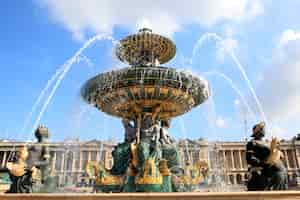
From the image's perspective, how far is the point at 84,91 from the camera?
36.7 feet

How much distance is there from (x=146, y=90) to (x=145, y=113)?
3.96 ft

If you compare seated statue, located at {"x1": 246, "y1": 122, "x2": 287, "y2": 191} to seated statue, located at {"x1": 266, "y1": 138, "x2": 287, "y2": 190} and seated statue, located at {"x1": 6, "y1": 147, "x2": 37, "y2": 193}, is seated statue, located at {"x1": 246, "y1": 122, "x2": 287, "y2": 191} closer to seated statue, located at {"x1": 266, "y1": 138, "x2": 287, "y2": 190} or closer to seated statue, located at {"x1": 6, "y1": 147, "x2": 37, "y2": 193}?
seated statue, located at {"x1": 266, "y1": 138, "x2": 287, "y2": 190}

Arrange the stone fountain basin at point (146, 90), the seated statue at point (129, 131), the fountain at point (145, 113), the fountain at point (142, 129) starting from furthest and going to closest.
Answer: the seated statue at point (129, 131), the stone fountain basin at point (146, 90), the fountain at point (145, 113), the fountain at point (142, 129)

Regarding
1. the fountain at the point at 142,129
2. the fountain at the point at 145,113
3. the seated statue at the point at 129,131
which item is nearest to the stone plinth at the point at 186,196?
the fountain at the point at 142,129

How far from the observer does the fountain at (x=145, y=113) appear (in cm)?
956

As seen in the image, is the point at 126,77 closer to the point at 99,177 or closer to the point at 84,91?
the point at 84,91

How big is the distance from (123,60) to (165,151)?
16.8 feet

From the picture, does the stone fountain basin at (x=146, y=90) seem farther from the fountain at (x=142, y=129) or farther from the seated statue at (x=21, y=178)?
the seated statue at (x=21, y=178)

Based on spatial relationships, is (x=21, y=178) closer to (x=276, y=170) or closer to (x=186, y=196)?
(x=186, y=196)

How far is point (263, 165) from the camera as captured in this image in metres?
7.00

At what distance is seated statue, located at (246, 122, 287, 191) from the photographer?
6.68 m

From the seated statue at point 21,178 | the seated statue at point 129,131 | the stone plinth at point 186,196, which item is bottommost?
the stone plinth at point 186,196

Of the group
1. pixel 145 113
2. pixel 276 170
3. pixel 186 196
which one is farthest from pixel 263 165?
pixel 145 113

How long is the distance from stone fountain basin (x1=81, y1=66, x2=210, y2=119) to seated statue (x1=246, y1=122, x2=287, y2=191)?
3777 millimetres
